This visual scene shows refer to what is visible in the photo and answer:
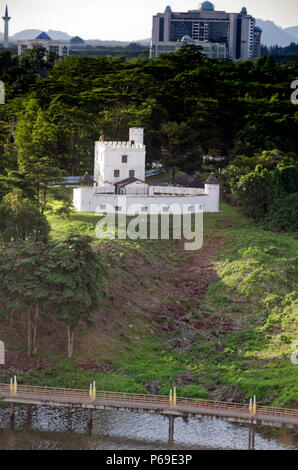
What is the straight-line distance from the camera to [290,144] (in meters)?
101

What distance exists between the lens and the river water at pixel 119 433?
4734cm

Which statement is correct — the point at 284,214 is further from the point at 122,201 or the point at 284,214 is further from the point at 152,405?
the point at 152,405

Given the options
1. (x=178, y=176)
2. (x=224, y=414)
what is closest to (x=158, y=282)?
(x=224, y=414)

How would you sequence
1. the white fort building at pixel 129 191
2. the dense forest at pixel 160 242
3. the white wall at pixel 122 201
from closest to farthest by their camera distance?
the dense forest at pixel 160 242, the white wall at pixel 122 201, the white fort building at pixel 129 191

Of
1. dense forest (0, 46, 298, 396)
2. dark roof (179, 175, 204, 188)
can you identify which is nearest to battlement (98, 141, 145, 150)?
dense forest (0, 46, 298, 396)

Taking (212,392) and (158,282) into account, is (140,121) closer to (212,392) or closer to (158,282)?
(158,282)

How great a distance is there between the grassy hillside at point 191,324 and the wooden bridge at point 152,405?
204cm

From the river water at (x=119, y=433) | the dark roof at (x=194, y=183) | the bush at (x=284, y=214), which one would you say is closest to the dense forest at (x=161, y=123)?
the bush at (x=284, y=214)

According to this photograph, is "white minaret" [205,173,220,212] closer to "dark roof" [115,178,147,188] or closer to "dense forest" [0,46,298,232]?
"dense forest" [0,46,298,232]

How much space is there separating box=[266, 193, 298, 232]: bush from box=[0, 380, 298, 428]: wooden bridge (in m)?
31.3

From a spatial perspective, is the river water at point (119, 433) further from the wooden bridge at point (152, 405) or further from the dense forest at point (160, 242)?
the dense forest at point (160, 242)

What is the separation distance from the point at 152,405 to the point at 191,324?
15490 millimetres

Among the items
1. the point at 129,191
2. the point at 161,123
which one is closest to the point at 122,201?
the point at 129,191

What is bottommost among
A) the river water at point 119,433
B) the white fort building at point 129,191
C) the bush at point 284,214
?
the river water at point 119,433
